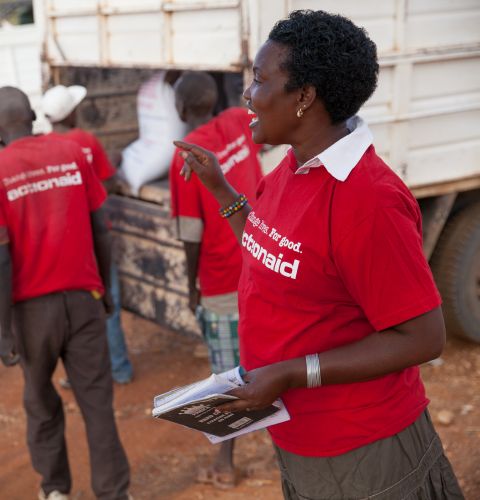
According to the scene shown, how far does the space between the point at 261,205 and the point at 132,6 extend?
2504 mm

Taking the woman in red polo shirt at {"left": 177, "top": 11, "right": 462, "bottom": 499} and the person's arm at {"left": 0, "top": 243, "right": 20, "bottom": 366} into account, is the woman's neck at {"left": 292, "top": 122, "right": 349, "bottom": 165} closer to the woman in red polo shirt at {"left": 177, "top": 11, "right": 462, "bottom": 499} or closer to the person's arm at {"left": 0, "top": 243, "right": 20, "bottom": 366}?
the woman in red polo shirt at {"left": 177, "top": 11, "right": 462, "bottom": 499}

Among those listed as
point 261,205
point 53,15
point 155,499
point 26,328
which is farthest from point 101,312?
point 53,15

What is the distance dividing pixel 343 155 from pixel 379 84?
2.33 meters

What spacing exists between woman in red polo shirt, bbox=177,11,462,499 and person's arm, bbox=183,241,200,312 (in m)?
1.50

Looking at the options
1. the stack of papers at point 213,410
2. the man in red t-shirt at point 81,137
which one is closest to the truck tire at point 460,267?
the man in red t-shirt at point 81,137

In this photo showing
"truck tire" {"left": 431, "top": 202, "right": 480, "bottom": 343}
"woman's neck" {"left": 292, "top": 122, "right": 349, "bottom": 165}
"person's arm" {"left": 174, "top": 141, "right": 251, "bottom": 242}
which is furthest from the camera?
"truck tire" {"left": 431, "top": 202, "right": 480, "bottom": 343}

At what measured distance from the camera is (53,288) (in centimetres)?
290

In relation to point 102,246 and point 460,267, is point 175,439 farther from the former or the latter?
point 460,267

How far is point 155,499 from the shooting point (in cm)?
334

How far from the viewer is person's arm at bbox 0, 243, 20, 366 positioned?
2.76m

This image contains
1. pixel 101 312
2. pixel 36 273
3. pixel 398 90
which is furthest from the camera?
pixel 398 90

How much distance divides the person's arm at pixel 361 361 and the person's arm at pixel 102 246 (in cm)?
169

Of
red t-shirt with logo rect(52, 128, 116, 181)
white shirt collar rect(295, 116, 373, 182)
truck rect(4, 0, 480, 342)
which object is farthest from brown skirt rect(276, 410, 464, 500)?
red t-shirt with logo rect(52, 128, 116, 181)

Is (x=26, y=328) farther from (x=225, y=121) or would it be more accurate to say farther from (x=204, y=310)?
(x=225, y=121)
